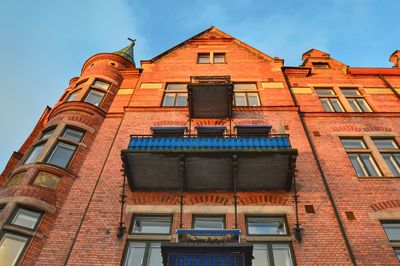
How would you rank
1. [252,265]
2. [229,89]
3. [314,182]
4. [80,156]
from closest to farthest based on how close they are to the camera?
1. [252,265]
2. [314,182]
3. [80,156]
4. [229,89]

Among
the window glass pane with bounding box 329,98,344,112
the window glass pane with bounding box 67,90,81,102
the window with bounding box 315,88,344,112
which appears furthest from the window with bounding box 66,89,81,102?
the window glass pane with bounding box 329,98,344,112

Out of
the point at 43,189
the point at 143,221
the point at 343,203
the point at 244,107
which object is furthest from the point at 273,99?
the point at 43,189

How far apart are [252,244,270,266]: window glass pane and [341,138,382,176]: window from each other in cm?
529

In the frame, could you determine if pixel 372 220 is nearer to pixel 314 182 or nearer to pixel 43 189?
pixel 314 182

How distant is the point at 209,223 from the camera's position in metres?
10.2

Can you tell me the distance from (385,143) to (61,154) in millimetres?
13788

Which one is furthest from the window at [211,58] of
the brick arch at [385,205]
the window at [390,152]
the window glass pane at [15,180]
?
the brick arch at [385,205]

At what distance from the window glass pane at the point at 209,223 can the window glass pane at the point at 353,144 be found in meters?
6.69

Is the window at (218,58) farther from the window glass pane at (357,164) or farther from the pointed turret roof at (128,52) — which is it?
the window glass pane at (357,164)

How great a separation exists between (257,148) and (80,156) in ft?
23.3

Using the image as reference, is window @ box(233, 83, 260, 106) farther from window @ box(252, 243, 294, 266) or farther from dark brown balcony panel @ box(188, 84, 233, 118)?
→ window @ box(252, 243, 294, 266)

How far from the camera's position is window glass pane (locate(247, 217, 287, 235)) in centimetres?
980

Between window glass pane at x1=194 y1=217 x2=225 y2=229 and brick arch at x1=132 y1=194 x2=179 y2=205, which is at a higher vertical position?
brick arch at x1=132 y1=194 x2=179 y2=205

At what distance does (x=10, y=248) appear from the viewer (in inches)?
354
